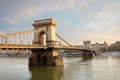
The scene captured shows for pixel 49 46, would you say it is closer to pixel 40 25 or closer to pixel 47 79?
pixel 40 25

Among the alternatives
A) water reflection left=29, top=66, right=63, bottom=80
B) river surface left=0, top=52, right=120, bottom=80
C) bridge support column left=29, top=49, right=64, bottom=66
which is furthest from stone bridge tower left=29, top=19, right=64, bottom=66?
water reflection left=29, top=66, right=63, bottom=80

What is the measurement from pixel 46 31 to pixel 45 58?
745 centimetres

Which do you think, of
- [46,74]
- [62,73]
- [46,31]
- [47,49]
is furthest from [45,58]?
[62,73]

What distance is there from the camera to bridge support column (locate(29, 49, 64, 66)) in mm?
50906

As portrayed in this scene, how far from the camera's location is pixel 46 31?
54.2 metres

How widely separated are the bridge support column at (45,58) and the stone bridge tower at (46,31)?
2.52 meters

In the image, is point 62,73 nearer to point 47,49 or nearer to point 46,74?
point 46,74

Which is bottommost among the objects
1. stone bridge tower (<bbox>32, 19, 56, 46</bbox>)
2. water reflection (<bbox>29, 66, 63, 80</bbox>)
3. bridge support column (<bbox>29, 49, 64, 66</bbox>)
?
water reflection (<bbox>29, 66, 63, 80</bbox>)

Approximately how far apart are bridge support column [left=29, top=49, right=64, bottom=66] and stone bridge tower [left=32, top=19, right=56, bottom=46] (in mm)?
2523

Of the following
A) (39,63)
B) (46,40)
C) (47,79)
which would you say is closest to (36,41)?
(46,40)

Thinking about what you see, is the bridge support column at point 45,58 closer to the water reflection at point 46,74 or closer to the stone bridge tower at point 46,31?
the stone bridge tower at point 46,31

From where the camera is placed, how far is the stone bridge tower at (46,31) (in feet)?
176

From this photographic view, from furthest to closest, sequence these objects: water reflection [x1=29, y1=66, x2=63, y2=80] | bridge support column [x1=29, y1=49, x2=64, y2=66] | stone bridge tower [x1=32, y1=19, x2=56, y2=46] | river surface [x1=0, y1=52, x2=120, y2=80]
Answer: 1. stone bridge tower [x1=32, y1=19, x2=56, y2=46]
2. bridge support column [x1=29, y1=49, x2=64, y2=66]
3. water reflection [x1=29, y1=66, x2=63, y2=80]
4. river surface [x1=0, y1=52, x2=120, y2=80]

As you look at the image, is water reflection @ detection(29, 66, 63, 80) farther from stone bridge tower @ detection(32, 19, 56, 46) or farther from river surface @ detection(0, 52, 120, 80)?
stone bridge tower @ detection(32, 19, 56, 46)
